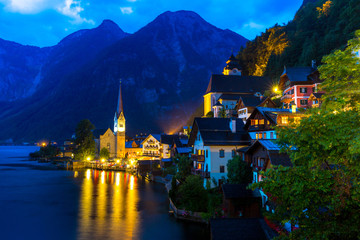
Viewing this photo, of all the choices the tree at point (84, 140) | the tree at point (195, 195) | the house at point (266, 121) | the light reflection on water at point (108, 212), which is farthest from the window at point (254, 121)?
the tree at point (84, 140)

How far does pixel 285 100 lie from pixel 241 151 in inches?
1046

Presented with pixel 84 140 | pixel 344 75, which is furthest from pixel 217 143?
pixel 84 140

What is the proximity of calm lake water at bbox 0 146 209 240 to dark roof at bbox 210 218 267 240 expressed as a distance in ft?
33.4

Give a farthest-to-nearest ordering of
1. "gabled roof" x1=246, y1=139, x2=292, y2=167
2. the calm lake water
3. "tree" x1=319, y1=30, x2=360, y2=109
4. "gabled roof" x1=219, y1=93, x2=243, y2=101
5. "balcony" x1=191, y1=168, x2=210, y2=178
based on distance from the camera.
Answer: "gabled roof" x1=219, y1=93, x2=243, y2=101
"balcony" x1=191, y1=168, x2=210, y2=178
the calm lake water
"gabled roof" x1=246, y1=139, x2=292, y2=167
"tree" x1=319, y1=30, x2=360, y2=109

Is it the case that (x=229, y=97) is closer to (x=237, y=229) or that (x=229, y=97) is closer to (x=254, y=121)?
(x=254, y=121)

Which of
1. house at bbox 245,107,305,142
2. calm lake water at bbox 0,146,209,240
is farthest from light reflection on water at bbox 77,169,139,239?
house at bbox 245,107,305,142

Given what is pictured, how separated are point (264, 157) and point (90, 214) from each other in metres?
26.4

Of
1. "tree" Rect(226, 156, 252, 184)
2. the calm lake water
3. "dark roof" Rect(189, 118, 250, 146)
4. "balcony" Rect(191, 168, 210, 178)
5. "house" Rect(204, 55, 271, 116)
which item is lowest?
the calm lake water

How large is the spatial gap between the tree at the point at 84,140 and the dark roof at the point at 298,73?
87.1 meters

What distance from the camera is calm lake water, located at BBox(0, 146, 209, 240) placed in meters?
32.4

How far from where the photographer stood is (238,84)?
310 feet

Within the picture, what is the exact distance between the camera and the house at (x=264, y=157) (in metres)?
27.6

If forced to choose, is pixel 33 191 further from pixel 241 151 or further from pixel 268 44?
pixel 268 44

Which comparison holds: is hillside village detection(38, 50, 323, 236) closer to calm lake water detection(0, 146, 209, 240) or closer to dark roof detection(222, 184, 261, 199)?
dark roof detection(222, 184, 261, 199)
